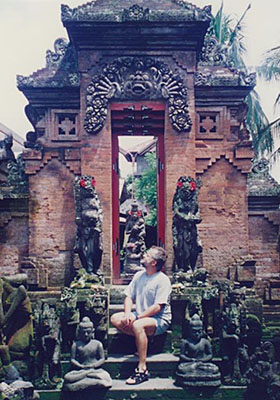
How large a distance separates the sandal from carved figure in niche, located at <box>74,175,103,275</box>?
8.22ft

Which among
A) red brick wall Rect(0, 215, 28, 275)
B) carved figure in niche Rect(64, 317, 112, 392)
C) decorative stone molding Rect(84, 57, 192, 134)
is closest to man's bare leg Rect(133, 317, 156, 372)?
carved figure in niche Rect(64, 317, 112, 392)

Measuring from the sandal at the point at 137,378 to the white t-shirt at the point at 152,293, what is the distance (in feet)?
2.69

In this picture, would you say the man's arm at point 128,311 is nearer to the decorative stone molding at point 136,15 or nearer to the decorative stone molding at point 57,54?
the decorative stone molding at point 136,15

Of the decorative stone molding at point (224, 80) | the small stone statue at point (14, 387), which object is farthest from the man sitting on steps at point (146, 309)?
the decorative stone molding at point (224, 80)

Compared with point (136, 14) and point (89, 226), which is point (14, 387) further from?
point (136, 14)

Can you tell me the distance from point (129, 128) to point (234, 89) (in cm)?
222

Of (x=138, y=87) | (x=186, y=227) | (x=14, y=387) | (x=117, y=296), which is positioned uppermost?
(x=138, y=87)

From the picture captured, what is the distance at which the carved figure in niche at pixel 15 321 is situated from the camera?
8273 mm

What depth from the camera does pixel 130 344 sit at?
8656mm

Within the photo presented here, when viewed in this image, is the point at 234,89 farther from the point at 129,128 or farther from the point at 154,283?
the point at 154,283

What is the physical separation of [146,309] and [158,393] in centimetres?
117

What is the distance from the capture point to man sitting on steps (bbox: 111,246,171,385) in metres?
7.84

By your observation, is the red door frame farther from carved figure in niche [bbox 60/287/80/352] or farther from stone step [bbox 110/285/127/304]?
carved figure in niche [bbox 60/287/80/352]

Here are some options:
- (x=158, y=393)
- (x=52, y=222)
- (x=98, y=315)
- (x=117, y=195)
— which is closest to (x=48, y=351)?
(x=98, y=315)
